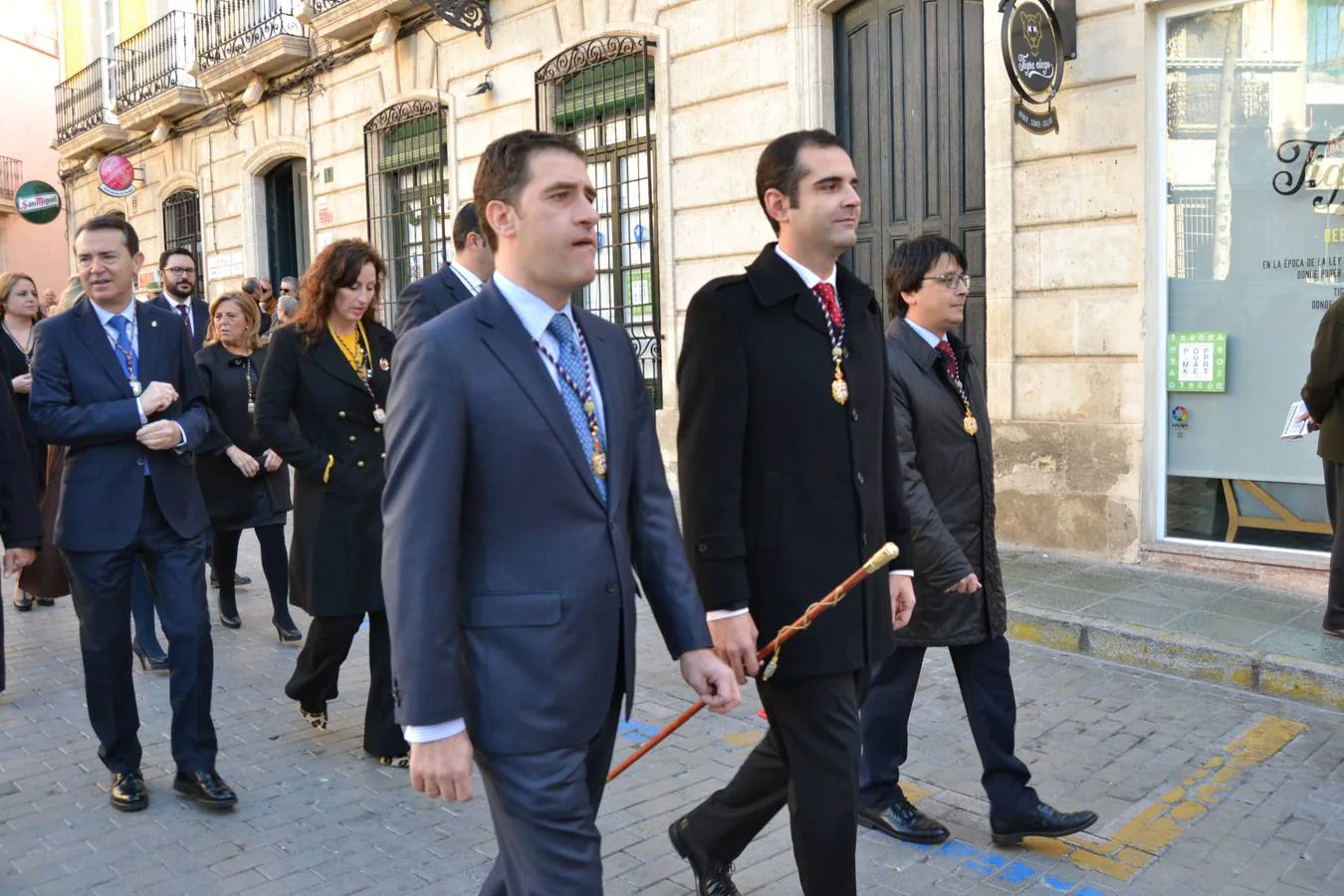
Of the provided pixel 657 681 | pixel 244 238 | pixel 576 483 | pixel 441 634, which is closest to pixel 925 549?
pixel 576 483

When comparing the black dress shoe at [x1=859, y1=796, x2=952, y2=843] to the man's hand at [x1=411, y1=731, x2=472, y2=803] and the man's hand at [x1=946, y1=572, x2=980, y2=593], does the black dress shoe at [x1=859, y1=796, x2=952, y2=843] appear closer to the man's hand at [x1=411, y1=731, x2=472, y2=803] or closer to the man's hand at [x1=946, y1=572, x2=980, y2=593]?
the man's hand at [x1=946, y1=572, x2=980, y2=593]

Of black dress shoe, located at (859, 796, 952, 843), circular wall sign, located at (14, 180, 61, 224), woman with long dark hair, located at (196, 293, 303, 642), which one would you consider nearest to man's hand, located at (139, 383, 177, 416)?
woman with long dark hair, located at (196, 293, 303, 642)

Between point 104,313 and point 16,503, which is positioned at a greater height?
point 104,313

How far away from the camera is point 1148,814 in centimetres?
425

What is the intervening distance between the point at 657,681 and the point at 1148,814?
8.14 feet

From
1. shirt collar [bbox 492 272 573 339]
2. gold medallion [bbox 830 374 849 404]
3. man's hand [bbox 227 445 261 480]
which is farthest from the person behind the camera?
man's hand [bbox 227 445 261 480]

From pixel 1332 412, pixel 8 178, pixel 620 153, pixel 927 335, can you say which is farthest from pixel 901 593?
pixel 8 178

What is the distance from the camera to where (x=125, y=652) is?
4562 mm

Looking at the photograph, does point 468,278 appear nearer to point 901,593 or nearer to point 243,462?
point 901,593

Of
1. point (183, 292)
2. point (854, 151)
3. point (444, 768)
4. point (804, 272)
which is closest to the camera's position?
point (444, 768)

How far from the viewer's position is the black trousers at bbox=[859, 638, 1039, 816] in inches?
153

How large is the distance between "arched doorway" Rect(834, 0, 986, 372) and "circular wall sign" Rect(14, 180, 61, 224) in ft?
40.8

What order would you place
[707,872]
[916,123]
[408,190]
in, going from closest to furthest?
[707,872] < [916,123] < [408,190]

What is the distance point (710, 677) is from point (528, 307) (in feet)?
3.00
